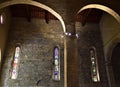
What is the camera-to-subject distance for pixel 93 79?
10.5 m

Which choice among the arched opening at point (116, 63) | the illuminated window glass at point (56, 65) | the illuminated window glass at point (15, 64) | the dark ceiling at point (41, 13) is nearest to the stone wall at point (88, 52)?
the dark ceiling at point (41, 13)

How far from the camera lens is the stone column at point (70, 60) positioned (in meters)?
5.79

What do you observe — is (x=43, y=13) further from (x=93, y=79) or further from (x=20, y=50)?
(x=93, y=79)

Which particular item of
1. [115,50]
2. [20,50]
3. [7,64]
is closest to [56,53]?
[20,50]

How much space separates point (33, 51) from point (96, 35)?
17.1 ft

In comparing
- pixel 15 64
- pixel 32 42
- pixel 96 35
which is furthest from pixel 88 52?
pixel 15 64

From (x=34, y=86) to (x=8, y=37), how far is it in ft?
13.3

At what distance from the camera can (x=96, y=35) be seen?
12008mm

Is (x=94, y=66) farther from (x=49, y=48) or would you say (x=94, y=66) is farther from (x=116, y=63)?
(x=49, y=48)

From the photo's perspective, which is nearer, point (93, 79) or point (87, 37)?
point (93, 79)

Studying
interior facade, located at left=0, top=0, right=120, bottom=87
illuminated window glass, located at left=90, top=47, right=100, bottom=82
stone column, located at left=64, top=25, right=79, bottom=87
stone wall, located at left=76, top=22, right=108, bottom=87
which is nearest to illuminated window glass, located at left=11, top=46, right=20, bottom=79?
interior facade, located at left=0, top=0, right=120, bottom=87

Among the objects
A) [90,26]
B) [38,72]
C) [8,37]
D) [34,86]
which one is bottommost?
[34,86]

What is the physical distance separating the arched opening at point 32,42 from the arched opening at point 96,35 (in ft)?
5.50

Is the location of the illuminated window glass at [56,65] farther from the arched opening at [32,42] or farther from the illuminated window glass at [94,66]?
the illuminated window glass at [94,66]
